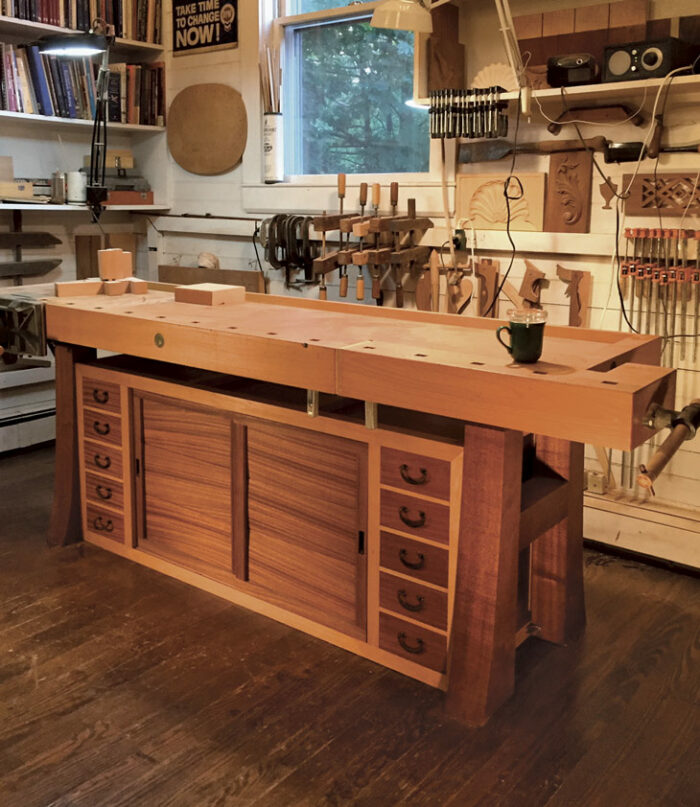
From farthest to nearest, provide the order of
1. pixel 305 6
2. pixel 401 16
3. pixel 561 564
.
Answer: pixel 305 6 < pixel 401 16 < pixel 561 564

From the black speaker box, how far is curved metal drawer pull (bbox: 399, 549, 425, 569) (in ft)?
5.72

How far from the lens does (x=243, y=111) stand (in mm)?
4438

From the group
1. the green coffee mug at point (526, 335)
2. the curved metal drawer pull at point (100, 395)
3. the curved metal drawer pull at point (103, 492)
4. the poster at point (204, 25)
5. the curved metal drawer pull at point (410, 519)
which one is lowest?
the curved metal drawer pull at point (103, 492)

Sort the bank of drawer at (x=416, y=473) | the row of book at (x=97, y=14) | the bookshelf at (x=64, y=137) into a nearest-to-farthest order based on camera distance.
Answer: the bank of drawer at (x=416, y=473)
the row of book at (x=97, y=14)
the bookshelf at (x=64, y=137)

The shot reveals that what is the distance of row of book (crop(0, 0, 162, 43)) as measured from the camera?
→ 4.09 metres

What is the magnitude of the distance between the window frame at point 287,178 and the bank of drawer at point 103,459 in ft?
5.45

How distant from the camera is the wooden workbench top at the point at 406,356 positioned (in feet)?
6.02

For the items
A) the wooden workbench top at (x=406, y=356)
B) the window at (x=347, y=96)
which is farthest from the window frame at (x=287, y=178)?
the wooden workbench top at (x=406, y=356)

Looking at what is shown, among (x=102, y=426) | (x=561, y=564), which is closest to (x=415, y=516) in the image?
(x=561, y=564)

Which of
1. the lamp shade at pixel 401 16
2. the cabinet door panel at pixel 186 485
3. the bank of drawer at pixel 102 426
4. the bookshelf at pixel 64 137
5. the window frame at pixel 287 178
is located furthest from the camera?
the bookshelf at pixel 64 137

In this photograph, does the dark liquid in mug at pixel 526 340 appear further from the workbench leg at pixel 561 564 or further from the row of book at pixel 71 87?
the row of book at pixel 71 87

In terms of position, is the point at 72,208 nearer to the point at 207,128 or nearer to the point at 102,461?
the point at 207,128

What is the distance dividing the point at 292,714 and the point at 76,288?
71.2 inches

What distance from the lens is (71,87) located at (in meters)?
4.34
